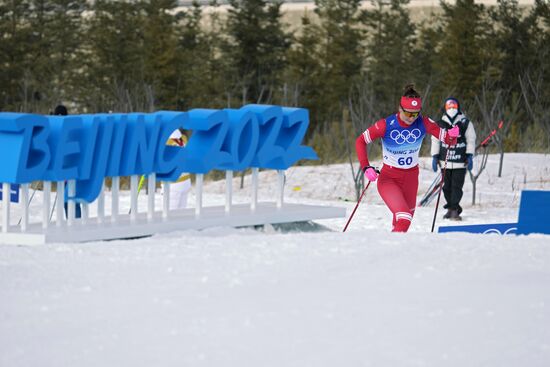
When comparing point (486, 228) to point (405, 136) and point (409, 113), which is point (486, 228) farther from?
point (409, 113)

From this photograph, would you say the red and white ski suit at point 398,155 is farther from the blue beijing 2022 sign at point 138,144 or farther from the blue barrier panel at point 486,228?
the blue beijing 2022 sign at point 138,144

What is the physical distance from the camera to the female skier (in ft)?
39.7

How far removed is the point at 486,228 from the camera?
494 inches

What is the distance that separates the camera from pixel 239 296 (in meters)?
7.93

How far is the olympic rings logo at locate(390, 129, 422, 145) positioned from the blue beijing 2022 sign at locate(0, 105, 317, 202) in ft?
7.45

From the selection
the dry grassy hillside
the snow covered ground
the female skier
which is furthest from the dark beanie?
the dry grassy hillside

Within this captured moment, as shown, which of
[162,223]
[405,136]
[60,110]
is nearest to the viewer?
[405,136]

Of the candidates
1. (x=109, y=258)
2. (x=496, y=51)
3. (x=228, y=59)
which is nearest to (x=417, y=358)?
(x=109, y=258)

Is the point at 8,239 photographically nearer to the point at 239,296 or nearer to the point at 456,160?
the point at 239,296

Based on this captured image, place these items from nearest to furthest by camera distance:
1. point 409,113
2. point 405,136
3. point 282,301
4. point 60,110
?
point 282,301 → point 409,113 → point 405,136 → point 60,110

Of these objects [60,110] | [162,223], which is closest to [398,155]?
[162,223]

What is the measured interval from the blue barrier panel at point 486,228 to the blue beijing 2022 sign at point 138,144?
2725mm

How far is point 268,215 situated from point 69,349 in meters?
7.38

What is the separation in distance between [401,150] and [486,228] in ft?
4.02
